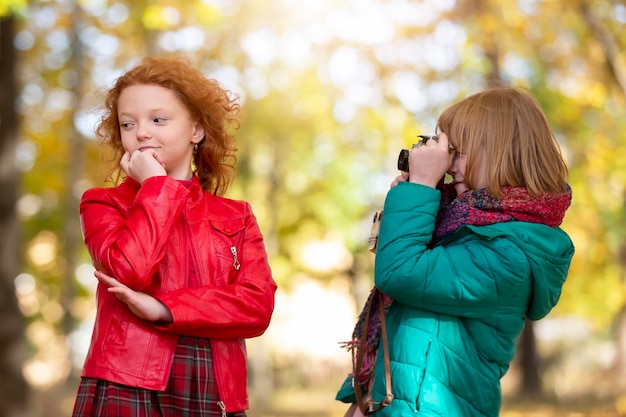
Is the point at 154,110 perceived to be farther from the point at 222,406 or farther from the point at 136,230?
the point at 222,406

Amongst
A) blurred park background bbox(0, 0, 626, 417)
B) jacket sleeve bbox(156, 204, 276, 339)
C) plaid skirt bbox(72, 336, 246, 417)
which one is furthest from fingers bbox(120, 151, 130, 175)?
blurred park background bbox(0, 0, 626, 417)

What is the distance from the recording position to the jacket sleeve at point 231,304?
255 centimetres

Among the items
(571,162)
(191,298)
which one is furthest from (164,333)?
(571,162)

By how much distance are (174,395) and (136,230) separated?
56 cm

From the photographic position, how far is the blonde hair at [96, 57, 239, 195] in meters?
2.85

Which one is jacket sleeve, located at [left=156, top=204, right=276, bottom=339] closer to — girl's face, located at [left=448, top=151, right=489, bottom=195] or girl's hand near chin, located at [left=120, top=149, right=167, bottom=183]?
girl's hand near chin, located at [left=120, top=149, right=167, bottom=183]

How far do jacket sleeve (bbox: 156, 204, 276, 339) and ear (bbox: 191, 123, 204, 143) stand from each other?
42 centimetres

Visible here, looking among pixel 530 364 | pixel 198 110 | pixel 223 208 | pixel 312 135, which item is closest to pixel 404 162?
pixel 223 208

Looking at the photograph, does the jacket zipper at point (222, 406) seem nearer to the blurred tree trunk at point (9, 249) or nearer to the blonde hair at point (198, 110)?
the blonde hair at point (198, 110)

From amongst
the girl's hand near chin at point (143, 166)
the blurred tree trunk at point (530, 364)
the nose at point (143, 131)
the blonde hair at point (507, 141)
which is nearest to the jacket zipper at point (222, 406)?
the girl's hand near chin at point (143, 166)

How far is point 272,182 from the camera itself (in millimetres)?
20000

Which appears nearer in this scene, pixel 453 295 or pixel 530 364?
pixel 453 295

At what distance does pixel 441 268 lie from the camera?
2631 millimetres

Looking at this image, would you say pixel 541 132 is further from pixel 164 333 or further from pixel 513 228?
pixel 164 333
